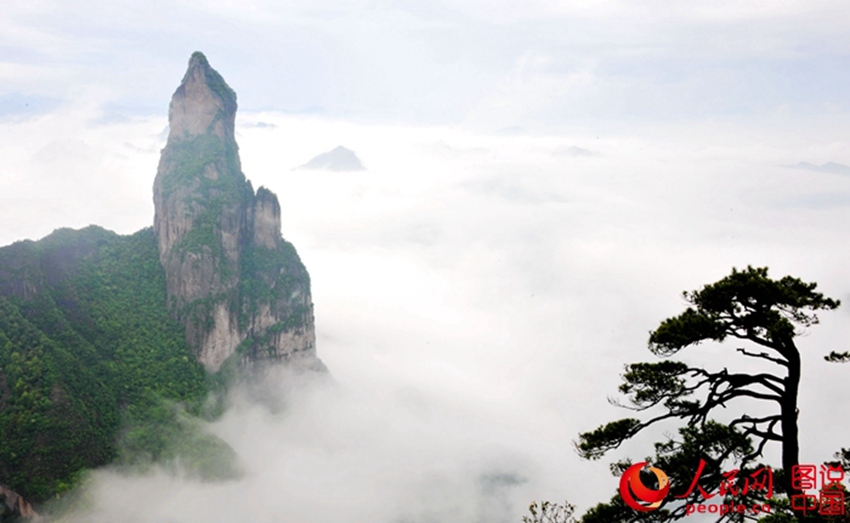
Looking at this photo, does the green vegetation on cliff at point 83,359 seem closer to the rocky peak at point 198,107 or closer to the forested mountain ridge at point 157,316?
the forested mountain ridge at point 157,316

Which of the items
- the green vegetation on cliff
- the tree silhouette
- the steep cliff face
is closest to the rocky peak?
the steep cliff face

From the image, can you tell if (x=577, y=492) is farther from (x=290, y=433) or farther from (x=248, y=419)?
(x=248, y=419)

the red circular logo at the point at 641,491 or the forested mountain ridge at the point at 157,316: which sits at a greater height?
the forested mountain ridge at the point at 157,316

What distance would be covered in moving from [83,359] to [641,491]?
62.3 meters

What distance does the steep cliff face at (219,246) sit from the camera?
75875 millimetres

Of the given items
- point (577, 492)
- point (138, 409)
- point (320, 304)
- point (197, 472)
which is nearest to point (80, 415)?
point (138, 409)

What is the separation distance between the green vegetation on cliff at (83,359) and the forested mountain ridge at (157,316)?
0.14m

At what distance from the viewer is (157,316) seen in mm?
75250

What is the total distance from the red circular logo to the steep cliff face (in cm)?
6949

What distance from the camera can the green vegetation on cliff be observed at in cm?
5006

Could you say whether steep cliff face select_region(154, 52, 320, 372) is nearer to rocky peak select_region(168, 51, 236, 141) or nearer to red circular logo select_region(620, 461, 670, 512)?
rocky peak select_region(168, 51, 236, 141)

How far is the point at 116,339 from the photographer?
221 ft

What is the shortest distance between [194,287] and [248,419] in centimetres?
1952

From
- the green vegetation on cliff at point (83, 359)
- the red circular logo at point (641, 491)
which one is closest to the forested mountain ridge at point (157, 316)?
the green vegetation on cliff at point (83, 359)
